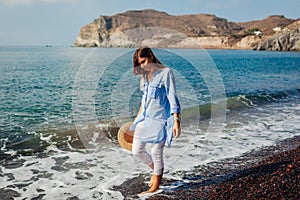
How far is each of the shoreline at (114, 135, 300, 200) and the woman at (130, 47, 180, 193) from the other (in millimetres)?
1195

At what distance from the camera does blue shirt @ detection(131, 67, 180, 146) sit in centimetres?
521

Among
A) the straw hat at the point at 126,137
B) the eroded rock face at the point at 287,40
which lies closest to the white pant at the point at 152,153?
the straw hat at the point at 126,137

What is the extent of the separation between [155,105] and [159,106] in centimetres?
7

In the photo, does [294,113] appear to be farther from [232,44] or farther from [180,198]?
[232,44]

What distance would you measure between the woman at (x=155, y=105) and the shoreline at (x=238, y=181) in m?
1.20

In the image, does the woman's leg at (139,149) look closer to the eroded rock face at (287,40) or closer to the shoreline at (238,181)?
the shoreline at (238,181)

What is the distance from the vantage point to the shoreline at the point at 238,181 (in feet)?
18.5

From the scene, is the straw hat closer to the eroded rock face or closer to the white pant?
the white pant

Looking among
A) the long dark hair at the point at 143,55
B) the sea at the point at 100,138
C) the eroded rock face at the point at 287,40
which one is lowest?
the sea at the point at 100,138

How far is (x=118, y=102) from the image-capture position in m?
19.3

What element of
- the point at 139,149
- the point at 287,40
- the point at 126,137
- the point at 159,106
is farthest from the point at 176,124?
the point at 287,40

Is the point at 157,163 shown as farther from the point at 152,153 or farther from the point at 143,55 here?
the point at 143,55

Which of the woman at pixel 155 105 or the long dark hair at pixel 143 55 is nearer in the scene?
the woman at pixel 155 105

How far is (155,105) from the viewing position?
5375 mm
